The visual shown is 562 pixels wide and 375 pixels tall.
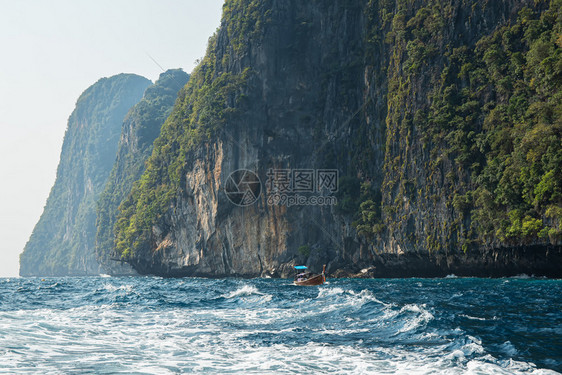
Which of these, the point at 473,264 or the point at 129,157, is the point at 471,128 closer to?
the point at 473,264

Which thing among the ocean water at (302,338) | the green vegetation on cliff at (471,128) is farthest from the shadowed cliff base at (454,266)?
the ocean water at (302,338)

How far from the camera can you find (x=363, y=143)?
6769 centimetres

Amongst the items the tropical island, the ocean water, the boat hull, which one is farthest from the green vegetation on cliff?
the ocean water

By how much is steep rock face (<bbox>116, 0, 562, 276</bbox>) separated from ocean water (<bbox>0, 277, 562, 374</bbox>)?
21836 millimetres

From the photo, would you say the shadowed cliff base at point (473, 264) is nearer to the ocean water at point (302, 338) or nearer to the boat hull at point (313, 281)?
the boat hull at point (313, 281)

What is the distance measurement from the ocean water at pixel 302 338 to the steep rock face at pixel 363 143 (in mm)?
21836

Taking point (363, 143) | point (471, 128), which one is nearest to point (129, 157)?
point (363, 143)

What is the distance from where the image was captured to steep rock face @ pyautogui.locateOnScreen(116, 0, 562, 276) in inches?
1756

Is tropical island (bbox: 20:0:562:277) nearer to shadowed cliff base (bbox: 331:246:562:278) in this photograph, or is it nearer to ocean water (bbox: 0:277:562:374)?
shadowed cliff base (bbox: 331:246:562:278)

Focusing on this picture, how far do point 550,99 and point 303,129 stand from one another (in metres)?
38.6

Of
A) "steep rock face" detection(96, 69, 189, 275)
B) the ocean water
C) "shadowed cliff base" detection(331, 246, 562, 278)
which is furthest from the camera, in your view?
"steep rock face" detection(96, 69, 189, 275)

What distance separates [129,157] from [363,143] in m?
94.1

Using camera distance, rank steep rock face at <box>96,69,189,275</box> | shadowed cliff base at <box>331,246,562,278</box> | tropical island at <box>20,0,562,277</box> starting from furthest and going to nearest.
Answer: steep rock face at <box>96,69,189,275</box>, tropical island at <box>20,0,562,277</box>, shadowed cliff base at <box>331,246,562,278</box>

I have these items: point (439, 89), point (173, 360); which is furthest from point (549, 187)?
point (173, 360)
